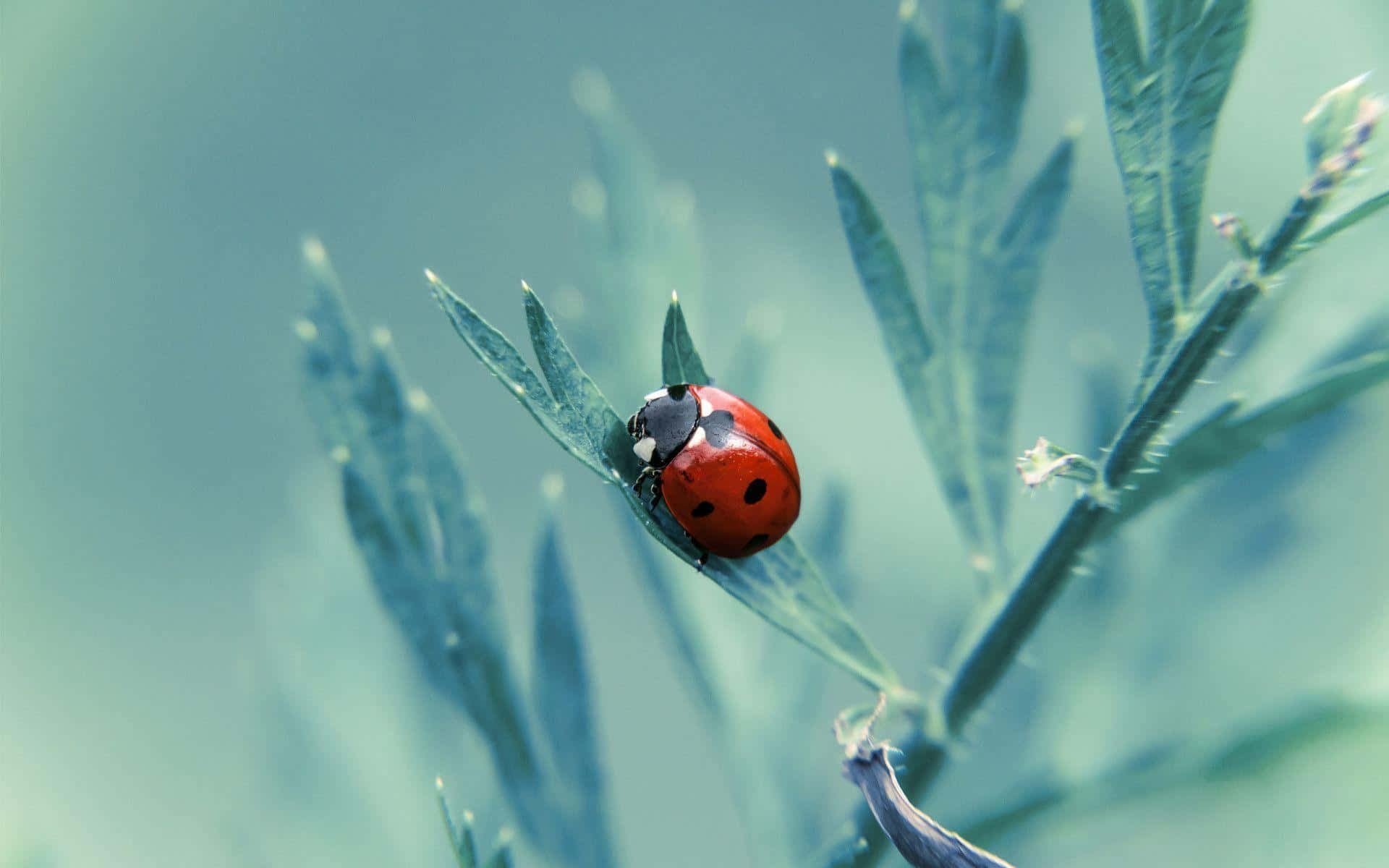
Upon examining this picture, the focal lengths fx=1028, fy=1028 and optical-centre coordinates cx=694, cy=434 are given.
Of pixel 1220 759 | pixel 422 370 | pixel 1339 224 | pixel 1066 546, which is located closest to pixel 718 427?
pixel 1066 546

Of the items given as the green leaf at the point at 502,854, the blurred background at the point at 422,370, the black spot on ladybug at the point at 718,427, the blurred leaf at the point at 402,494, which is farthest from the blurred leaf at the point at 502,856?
the blurred background at the point at 422,370

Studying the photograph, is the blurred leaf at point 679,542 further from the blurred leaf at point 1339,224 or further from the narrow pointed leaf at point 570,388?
the blurred leaf at point 1339,224

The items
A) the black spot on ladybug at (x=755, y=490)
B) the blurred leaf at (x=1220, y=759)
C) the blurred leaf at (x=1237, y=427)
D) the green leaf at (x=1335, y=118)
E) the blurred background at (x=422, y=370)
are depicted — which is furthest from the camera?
the blurred background at (x=422, y=370)

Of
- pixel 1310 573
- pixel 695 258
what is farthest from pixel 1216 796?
pixel 695 258

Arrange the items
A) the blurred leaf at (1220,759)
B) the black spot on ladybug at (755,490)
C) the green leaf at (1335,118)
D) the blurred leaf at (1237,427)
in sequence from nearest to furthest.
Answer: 1. the green leaf at (1335,118)
2. the blurred leaf at (1237,427)
3. the black spot on ladybug at (755,490)
4. the blurred leaf at (1220,759)

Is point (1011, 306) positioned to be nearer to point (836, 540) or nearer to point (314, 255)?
point (836, 540)

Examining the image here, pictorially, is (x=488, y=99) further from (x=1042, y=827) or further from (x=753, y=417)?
(x=1042, y=827)
